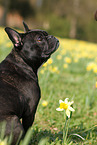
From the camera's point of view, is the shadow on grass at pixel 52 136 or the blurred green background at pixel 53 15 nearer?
the shadow on grass at pixel 52 136

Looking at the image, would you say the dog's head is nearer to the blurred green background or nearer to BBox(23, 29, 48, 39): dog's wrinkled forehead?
BBox(23, 29, 48, 39): dog's wrinkled forehead

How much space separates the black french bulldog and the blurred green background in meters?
24.4

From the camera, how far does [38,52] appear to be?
231 cm

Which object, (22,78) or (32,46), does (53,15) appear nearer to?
(32,46)

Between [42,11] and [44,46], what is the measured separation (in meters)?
26.5

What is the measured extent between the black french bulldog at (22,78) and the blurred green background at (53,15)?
24418 millimetres

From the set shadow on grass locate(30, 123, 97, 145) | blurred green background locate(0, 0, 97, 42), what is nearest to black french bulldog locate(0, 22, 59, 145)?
shadow on grass locate(30, 123, 97, 145)

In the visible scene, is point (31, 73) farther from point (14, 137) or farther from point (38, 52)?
point (14, 137)

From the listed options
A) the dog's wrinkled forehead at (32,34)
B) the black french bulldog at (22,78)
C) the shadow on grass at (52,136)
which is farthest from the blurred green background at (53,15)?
the shadow on grass at (52,136)

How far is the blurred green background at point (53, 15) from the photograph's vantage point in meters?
26.8

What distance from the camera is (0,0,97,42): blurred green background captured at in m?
26.8

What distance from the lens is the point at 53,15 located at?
27.7 m

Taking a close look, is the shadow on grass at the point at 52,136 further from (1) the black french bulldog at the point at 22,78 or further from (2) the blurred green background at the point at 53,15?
(2) the blurred green background at the point at 53,15

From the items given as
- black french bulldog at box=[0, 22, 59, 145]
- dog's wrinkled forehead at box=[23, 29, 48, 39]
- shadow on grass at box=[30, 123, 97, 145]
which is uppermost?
dog's wrinkled forehead at box=[23, 29, 48, 39]
